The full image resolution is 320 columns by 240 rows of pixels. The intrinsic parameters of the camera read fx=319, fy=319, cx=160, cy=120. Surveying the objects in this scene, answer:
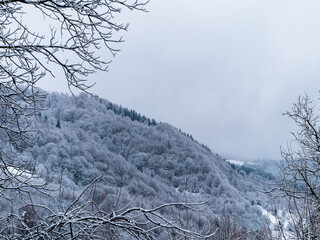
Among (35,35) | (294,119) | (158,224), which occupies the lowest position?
(158,224)

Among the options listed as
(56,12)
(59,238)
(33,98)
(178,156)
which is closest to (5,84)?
(33,98)

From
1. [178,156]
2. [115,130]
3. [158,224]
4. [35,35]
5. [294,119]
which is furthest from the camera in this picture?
[115,130]

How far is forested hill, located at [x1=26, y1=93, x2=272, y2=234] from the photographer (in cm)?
7162

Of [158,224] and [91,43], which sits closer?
[158,224]

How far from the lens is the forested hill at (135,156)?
71.6 meters

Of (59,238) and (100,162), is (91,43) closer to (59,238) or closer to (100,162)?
(59,238)

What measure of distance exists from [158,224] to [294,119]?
921 centimetres

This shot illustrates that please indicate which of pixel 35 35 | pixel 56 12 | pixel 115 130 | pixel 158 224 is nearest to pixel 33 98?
pixel 35 35

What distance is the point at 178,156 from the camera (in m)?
103

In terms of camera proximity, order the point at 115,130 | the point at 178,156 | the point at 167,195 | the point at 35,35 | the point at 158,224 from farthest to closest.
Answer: the point at 115,130, the point at 178,156, the point at 167,195, the point at 35,35, the point at 158,224

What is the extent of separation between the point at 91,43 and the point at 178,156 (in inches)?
Answer: 3984

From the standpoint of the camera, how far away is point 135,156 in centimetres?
10088

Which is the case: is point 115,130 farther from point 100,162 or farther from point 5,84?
point 5,84

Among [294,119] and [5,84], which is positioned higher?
[294,119]
